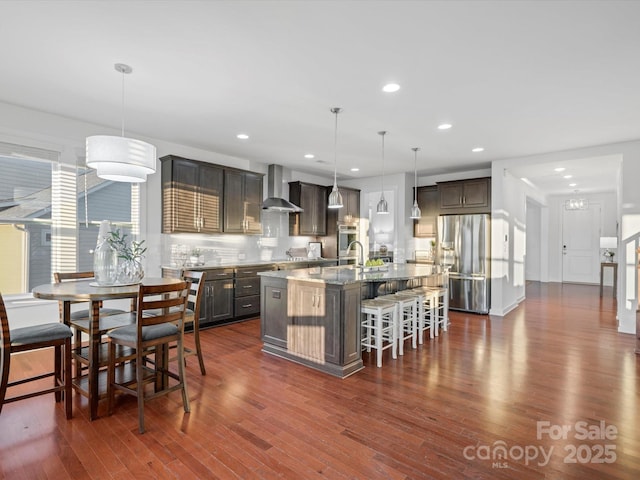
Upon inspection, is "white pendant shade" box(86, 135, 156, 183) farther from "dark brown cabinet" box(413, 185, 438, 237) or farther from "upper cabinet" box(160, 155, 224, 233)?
"dark brown cabinet" box(413, 185, 438, 237)

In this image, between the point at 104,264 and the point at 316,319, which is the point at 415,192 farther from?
the point at 104,264

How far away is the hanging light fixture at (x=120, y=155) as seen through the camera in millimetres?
2629

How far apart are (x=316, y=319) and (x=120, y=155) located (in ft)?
7.45

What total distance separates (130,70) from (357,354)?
3.34 metres

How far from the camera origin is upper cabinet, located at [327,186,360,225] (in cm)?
745

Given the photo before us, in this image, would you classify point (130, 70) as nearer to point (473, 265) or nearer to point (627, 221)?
point (473, 265)

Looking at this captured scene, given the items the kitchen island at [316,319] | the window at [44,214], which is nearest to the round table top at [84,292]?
the window at [44,214]

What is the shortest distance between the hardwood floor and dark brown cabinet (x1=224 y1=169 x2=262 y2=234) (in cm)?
243

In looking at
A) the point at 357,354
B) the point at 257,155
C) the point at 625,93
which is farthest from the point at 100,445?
the point at 625,93

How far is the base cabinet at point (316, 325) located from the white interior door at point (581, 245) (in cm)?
978

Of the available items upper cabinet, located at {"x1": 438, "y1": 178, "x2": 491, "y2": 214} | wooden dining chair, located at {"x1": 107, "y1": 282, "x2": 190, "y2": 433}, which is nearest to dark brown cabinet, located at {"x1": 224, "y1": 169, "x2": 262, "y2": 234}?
wooden dining chair, located at {"x1": 107, "y1": 282, "x2": 190, "y2": 433}

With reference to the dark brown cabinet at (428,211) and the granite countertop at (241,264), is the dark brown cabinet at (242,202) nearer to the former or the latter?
the granite countertop at (241,264)

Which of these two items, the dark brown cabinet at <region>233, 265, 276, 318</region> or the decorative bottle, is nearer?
the decorative bottle

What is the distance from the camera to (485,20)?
88.1 inches
